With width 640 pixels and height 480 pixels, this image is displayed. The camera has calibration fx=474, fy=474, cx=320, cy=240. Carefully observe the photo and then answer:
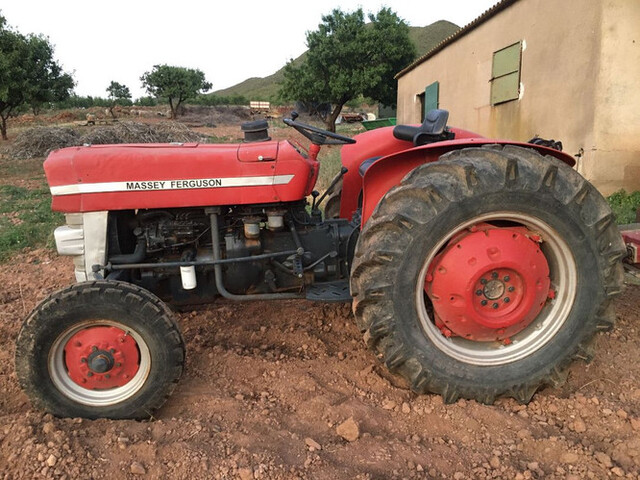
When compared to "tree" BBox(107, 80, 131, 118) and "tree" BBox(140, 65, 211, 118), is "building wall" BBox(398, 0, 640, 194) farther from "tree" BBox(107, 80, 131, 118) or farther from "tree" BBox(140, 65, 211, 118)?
"tree" BBox(107, 80, 131, 118)

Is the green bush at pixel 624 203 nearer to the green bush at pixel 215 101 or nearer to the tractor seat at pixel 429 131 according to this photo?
the tractor seat at pixel 429 131

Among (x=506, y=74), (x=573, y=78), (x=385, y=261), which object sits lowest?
A: (x=385, y=261)

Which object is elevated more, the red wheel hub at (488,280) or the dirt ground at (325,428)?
the red wheel hub at (488,280)

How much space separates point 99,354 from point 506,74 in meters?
9.37

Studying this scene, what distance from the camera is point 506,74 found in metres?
9.33

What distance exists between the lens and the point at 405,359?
216 centimetres

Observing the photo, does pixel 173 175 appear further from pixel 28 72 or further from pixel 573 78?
pixel 28 72

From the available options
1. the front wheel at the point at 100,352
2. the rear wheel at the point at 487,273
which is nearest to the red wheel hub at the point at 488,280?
the rear wheel at the point at 487,273

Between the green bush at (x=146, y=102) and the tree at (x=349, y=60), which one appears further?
the green bush at (x=146, y=102)

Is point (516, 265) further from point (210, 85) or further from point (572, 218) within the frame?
point (210, 85)

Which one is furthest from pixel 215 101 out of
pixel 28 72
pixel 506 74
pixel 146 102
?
pixel 506 74

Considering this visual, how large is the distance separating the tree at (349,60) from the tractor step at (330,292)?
72.8 ft

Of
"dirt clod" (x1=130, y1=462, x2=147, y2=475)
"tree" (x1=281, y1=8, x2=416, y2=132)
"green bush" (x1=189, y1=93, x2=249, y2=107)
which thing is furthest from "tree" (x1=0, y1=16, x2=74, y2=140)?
"green bush" (x1=189, y1=93, x2=249, y2=107)

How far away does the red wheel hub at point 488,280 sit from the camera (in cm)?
219
